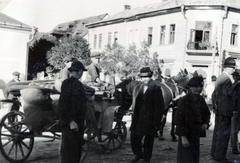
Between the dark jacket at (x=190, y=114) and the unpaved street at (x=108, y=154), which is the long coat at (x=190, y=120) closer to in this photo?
the dark jacket at (x=190, y=114)

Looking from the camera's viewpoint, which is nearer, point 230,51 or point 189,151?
point 189,151

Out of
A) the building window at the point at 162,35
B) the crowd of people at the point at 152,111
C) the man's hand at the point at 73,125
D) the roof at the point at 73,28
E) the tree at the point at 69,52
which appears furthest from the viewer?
the building window at the point at 162,35

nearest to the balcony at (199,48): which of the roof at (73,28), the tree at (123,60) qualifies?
the tree at (123,60)

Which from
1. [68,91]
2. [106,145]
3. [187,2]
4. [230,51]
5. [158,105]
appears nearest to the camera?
[68,91]

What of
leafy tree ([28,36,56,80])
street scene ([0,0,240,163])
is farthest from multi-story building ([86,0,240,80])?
street scene ([0,0,240,163])

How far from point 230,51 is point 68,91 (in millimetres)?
16821

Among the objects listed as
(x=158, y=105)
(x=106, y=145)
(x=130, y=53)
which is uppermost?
(x=130, y=53)

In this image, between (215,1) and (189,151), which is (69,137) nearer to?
(189,151)

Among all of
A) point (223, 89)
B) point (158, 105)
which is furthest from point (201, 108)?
point (223, 89)

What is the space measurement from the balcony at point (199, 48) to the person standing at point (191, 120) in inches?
713

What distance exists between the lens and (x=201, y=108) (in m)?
4.64

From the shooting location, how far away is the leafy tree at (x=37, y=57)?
54.2 ft

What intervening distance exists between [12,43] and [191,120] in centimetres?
628

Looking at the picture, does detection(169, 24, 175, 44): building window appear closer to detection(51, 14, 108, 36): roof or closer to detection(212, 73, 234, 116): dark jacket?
detection(51, 14, 108, 36): roof
